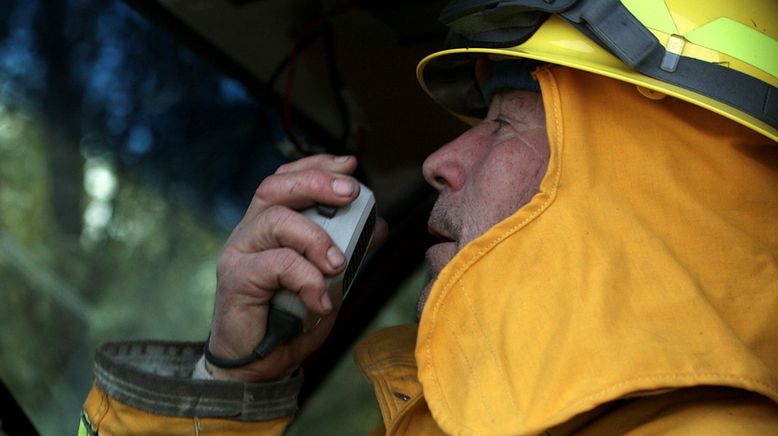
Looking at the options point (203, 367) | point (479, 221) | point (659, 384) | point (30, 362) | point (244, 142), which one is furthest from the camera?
point (244, 142)

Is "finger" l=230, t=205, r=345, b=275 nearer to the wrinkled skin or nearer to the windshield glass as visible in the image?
the wrinkled skin

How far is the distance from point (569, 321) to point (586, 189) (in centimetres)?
18

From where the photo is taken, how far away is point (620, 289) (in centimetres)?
113

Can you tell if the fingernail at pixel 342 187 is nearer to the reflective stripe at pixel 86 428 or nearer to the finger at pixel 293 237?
the finger at pixel 293 237

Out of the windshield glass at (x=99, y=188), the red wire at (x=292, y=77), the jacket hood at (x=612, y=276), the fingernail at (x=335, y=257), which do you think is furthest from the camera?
the red wire at (x=292, y=77)

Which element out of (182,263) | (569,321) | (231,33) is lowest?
(182,263)

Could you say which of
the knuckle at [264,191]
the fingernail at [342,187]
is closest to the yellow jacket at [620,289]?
the fingernail at [342,187]

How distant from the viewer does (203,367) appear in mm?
1552

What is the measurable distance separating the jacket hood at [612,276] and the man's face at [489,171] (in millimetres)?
112

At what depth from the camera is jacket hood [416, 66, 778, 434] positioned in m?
1.08

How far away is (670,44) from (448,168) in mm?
380

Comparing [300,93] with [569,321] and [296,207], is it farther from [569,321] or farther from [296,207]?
[569,321]

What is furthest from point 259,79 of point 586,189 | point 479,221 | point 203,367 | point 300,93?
point 586,189

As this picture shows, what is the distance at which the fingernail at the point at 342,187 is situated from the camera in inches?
52.5
